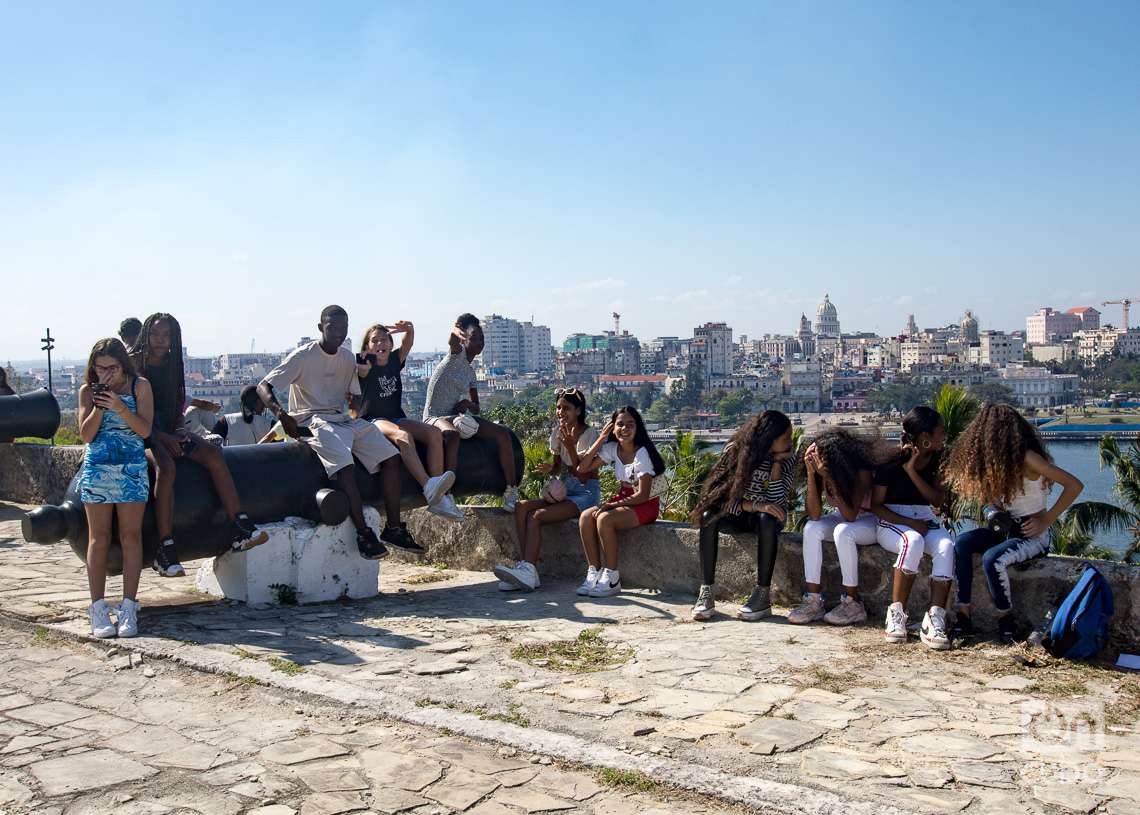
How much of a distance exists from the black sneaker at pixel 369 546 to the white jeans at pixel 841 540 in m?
2.31

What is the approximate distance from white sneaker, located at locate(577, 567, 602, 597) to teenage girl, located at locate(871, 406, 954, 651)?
5.35ft

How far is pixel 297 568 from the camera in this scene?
641 cm

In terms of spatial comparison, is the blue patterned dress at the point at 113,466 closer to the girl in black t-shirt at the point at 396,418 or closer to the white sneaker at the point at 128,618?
the white sneaker at the point at 128,618

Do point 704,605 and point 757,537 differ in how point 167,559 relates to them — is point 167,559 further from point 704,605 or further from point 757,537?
point 757,537

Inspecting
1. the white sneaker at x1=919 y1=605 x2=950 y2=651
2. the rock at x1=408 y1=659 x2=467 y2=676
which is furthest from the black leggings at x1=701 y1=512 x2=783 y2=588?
the rock at x1=408 y1=659 x2=467 y2=676

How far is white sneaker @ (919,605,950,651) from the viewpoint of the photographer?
523cm

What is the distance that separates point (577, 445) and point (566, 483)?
0.81 ft

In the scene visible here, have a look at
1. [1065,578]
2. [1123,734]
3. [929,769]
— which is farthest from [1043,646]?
[929,769]

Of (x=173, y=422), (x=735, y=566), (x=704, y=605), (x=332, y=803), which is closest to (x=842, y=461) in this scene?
(x=735, y=566)

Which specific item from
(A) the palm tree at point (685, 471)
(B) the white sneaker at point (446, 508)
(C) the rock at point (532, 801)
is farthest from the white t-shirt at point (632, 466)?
(A) the palm tree at point (685, 471)

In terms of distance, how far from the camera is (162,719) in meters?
4.27

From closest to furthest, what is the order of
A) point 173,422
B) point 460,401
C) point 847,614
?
point 847,614
point 173,422
point 460,401

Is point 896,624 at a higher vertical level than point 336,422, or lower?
lower

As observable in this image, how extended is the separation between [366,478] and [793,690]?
10.0ft
